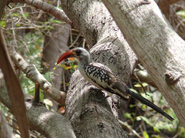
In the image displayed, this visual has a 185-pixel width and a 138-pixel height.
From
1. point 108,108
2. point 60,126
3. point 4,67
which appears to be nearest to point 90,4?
point 108,108

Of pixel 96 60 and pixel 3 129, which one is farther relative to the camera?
pixel 96 60

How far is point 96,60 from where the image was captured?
269cm

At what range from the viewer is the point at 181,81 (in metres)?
1.41

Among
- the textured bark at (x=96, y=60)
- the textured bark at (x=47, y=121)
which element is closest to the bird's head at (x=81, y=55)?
the textured bark at (x=96, y=60)

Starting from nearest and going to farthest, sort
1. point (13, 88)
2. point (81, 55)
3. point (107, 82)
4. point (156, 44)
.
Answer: point (13, 88) < point (156, 44) < point (107, 82) < point (81, 55)

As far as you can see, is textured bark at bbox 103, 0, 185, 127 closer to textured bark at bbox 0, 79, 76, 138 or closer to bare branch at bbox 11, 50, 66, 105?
textured bark at bbox 0, 79, 76, 138

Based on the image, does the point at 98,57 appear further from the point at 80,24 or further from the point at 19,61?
the point at 19,61

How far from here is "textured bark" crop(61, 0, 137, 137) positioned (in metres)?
1.81

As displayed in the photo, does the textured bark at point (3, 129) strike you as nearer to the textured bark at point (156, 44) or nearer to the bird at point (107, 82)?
the textured bark at point (156, 44)

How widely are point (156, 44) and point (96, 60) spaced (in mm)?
1198

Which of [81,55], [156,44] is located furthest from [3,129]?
[81,55]

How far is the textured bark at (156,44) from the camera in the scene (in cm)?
144

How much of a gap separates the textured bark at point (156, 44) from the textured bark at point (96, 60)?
581mm

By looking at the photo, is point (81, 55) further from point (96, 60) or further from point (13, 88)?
point (13, 88)
